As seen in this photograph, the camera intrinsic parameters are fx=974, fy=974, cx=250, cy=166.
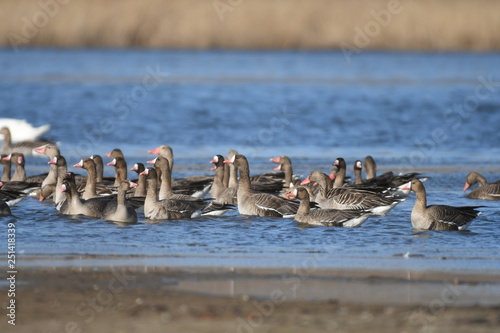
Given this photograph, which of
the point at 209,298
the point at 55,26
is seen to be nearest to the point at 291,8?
the point at 55,26

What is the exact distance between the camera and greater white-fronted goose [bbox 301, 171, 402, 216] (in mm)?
13023

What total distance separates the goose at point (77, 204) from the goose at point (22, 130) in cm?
992

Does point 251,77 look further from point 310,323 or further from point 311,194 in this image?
point 310,323

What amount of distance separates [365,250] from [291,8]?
120ft

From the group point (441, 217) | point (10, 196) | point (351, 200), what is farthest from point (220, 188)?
point (441, 217)

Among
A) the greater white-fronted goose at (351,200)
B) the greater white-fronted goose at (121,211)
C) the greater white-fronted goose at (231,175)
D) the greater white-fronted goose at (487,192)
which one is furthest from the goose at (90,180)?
the greater white-fronted goose at (487,192)

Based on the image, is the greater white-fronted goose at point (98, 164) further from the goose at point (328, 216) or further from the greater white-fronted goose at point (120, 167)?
the goose at point (328, 216)

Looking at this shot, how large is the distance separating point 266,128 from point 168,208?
44.1ft

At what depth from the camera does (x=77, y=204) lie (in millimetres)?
12961

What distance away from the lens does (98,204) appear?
1302cm

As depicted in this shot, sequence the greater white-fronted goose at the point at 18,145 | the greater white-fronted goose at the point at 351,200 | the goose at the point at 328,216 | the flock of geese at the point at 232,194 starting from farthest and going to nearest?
the greater white-fronted goose at the point at 18,145, the greater white-fronted goose at the point at 351,200, the flock of geese at the point at 232,194, the goose at the point at 328,216

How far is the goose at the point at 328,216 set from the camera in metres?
12.2

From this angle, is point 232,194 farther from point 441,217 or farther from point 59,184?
point 441,217

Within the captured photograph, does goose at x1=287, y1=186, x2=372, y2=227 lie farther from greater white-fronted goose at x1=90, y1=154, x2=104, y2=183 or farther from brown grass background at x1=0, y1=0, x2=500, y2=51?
brown grass background at x1=0, y1=0, x2=500, y2=51
